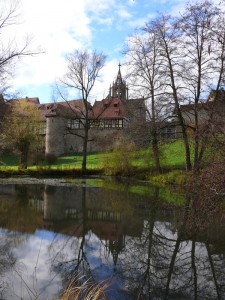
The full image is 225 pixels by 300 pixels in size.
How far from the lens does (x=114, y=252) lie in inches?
286

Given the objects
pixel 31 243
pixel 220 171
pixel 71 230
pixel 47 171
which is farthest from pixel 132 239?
pixel 47 171

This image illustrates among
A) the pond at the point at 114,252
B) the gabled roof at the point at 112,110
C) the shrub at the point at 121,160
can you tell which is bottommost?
the pond at the point at 114,252

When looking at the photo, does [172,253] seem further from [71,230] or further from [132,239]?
[71,230]

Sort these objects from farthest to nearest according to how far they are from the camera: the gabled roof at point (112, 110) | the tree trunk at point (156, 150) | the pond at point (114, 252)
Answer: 1. the gabled roof at point (112, 110)
2. the tree trunk at point (156, 150)
3. the pond at point (114, 252)

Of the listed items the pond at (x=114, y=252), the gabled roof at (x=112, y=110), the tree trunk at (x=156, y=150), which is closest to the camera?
the pond at (x=114, y=252)

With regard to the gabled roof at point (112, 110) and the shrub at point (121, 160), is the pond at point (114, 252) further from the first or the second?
the gabled roof at point (112, 110)

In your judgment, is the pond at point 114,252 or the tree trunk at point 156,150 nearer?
the pond at point 114,252

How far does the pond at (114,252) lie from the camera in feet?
17.5

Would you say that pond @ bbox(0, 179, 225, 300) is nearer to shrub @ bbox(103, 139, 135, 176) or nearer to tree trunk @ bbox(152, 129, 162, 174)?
tree trunk @ bbox(152, 129, 162, 174)

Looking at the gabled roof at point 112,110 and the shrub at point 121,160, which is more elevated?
the gabled roof at point 112,110

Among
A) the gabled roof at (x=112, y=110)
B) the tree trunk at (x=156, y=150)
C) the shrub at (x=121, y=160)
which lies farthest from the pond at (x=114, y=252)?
the gabled roof at (x=112, y=110)

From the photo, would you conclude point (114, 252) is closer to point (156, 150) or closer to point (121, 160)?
point (156, 150)

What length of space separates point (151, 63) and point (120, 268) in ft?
63.4

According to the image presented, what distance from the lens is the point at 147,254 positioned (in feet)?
23.7
